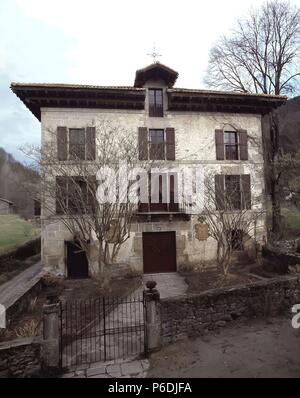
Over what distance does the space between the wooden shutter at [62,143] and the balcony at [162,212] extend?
16.1 feet

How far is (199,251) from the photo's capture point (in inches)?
613

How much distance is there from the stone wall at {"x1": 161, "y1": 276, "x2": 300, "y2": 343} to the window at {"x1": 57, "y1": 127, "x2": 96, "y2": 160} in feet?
27.0

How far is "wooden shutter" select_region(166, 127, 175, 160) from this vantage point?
1542 centimetres

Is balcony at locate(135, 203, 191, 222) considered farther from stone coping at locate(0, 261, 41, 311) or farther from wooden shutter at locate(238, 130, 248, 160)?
stone coping at locate(0, 261, 41, 311)

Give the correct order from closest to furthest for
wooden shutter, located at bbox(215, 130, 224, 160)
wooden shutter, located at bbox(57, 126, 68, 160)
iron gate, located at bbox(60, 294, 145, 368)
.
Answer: iron gate, located at bbox(60, 294, 145, 368), wooden shutter, located at bbox(57, 126, 68, 160), wooden shutter, located at bbox(215, 130, 224, 160)

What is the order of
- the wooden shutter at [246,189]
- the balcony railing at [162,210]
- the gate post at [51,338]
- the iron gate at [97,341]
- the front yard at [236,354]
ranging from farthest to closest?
the wooden shutter at [246,189], the balcony railing at [162,210], the iron gate at [97,341], the gate post at [51,338], the front yard at [236,354]

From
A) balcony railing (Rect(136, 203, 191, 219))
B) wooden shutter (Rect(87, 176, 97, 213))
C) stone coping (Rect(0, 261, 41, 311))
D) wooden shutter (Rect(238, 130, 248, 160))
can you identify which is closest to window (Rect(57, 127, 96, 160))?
wooden shutter (Rect(87, 176, 97, 213))

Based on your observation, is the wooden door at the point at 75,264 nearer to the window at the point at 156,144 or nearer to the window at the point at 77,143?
the window at the point at 77,143

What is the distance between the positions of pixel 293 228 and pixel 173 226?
11896mm

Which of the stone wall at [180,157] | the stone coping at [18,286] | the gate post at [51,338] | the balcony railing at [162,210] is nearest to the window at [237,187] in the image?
the stone wall at [180,157]

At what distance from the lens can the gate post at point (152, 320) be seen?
6.83 m

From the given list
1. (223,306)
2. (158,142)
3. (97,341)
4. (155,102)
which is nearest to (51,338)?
(97,341)

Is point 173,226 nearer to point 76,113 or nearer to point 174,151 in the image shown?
point 174,151

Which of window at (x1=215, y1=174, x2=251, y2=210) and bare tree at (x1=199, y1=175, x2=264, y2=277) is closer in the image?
bare tree at (x1=199, y1=175, x2=264, y2=277)
